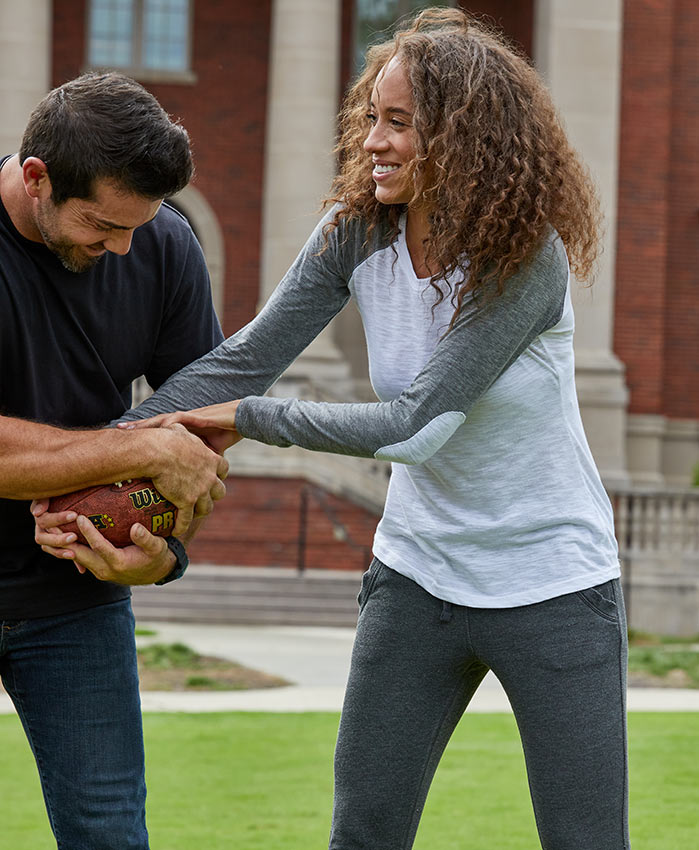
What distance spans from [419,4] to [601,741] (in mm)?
19282

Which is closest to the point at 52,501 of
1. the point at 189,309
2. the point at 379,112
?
the point at 189,309

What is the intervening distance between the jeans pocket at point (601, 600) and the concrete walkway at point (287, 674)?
21.5 ft

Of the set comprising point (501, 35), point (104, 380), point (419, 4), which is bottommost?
point (104, 380)

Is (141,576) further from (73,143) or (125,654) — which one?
(73,143)

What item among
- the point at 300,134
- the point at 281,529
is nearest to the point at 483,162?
the point at 281,529

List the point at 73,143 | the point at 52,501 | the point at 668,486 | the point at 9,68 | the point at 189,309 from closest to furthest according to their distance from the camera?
the point at 73,143 → the point at 52,501 → the point at 189,309 → the point at 9,68 → the point at 668,486

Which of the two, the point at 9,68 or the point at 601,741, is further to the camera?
the point at 9,68

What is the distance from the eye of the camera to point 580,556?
3193 millimetres

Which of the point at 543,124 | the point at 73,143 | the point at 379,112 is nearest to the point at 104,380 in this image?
the point at 73,143

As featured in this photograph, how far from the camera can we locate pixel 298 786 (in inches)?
287

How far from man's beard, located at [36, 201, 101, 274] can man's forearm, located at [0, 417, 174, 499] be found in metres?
0.37

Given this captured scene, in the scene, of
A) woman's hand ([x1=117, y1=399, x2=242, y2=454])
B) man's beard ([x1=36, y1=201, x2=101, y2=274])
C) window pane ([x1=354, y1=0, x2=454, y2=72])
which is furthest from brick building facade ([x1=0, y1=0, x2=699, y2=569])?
man's beard ([x1=36, y1=201, x2=101, y2=274])

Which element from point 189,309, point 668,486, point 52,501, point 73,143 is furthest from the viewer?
point 668,486

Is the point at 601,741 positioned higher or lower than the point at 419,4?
lower
